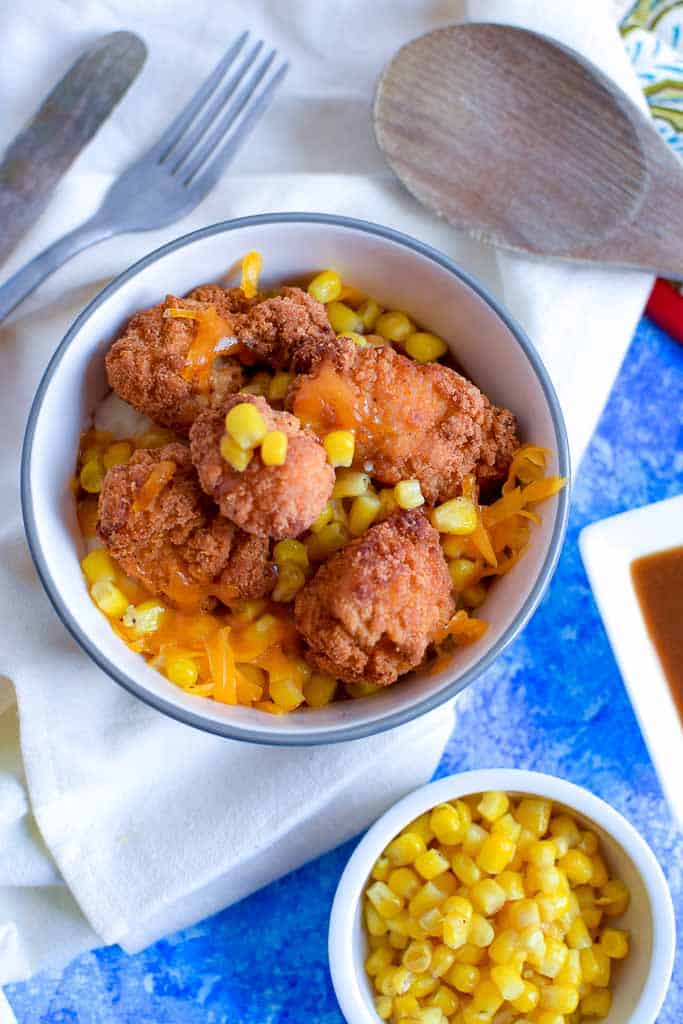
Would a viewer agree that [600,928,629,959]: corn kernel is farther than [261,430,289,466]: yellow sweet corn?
Yes

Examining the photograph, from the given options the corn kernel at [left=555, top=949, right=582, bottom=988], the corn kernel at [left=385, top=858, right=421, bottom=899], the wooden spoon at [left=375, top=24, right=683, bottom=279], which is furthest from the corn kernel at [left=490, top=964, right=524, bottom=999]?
the wooden spoon at [left=375, top=24, right=683, bottom=279]

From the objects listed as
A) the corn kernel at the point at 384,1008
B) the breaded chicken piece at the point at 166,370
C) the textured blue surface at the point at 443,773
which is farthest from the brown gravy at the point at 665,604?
the breaded chicken piece at the point at 166,370

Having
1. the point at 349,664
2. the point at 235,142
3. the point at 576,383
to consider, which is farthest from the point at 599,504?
the point at 235,142

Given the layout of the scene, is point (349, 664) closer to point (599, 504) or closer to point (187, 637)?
point (187, 637)

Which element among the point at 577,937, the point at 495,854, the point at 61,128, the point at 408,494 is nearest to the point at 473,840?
the point at 495,854

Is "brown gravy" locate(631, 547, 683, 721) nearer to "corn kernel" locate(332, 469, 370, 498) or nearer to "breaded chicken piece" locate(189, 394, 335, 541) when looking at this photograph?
"corn kernel" locate(332, 469, 370, 498)

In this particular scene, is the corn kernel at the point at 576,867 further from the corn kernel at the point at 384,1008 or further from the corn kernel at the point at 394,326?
the corn kernel at the point at 394,326
